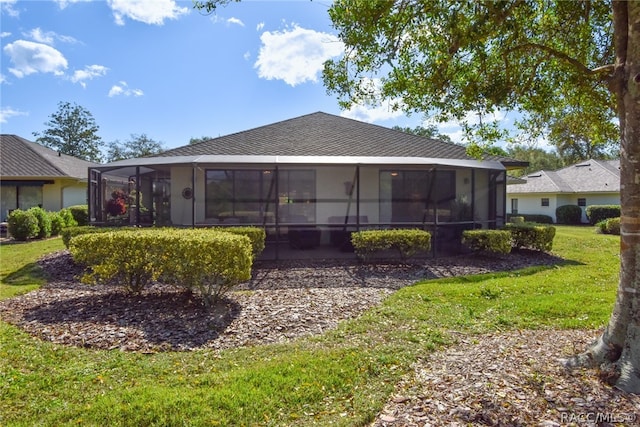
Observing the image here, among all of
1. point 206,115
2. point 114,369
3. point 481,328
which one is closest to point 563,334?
point 481,328

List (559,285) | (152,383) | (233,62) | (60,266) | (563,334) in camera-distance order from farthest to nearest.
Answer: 1. (233,62)
2. (60,266)
3. (559,285)
4. (563,334)
5. (152,383)

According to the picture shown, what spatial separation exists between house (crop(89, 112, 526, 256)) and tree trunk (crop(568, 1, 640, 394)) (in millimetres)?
8041

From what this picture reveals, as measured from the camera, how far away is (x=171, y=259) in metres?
5.86

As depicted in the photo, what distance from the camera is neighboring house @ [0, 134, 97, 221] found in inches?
731

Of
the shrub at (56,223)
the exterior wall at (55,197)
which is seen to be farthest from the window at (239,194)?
the exterior wall at (55,197)

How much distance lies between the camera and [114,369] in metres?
3.74

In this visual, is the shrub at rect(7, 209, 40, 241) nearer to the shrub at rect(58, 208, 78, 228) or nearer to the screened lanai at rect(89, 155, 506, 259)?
the shrub at rect(58, 208, 78, 228)

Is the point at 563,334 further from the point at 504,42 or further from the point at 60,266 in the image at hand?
the point at 60,266

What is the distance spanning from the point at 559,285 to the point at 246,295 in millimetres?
6187

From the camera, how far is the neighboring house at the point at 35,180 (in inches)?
731

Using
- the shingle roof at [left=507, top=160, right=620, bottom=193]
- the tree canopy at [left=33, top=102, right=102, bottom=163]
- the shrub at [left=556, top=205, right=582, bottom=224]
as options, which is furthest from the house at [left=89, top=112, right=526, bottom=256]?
the tree canopy at [left=33, top=102, right=102, bottom=163]

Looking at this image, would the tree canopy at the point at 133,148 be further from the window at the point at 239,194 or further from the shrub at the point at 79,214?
the window at the point at 239,194

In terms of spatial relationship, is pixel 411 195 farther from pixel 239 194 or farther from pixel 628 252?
pixel 628 252

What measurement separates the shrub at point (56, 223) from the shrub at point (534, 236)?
1784cm
